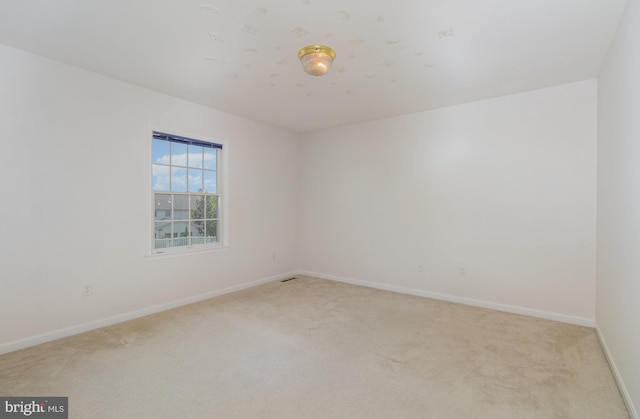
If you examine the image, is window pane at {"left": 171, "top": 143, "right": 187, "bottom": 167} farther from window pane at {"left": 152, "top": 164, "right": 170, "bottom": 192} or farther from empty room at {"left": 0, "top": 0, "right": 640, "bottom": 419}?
window pane at {"left": 152, "top": 164, "right": 170, "bottom": 192}

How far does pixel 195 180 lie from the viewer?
13.3 feet

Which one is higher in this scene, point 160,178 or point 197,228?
point 160,178

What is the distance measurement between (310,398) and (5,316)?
262 centimetres

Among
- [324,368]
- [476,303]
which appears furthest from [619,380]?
[324,368]

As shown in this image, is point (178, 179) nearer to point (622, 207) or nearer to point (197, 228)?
point (197, 228)

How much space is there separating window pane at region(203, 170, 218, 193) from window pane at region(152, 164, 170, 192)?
0.53 metres

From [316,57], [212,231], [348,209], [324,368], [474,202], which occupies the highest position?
[316,57]

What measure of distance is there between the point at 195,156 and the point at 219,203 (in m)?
0.71

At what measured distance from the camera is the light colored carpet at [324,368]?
187 centimetres

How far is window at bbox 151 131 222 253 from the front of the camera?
12.0 ft

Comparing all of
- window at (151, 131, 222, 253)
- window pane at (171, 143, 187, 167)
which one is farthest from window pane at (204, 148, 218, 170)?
window pane at (171, 143, 187, 167)

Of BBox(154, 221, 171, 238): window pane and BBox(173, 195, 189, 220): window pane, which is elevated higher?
BBox(173, 195, 189, 220): window pane

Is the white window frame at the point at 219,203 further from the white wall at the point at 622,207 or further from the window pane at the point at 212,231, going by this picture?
the white wall at the point at 622,207

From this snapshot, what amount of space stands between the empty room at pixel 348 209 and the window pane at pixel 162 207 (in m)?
0.02
